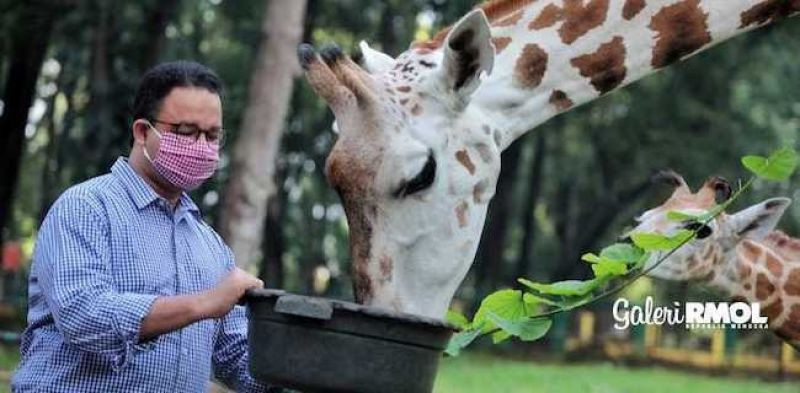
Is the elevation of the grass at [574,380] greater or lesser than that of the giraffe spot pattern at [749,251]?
lesser

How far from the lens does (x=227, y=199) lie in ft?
39.9

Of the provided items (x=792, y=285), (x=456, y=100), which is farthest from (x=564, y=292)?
(x=792, y=285)

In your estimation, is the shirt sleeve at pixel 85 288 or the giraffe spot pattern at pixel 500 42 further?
the giraffe spot pattern at pixel 500 42

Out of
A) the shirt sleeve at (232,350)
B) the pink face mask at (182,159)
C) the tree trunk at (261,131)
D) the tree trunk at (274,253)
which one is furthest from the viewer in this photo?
the tree trunk at (274,253)

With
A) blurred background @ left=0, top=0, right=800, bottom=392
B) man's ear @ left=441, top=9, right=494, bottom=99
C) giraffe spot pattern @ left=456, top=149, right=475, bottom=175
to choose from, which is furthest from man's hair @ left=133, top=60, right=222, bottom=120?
blurred background @ left=0, top=0, right=800, bottom=392

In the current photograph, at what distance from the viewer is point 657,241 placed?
4.19 meters

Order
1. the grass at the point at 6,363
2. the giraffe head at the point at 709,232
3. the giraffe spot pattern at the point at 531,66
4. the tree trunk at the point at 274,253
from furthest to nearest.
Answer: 1. the tree trunk at the point at 274,253
2. the grass at the point at 6,363
3. the giraffe head at the point at 709,232
4. the giraffe spot pattern at the point at 531,66

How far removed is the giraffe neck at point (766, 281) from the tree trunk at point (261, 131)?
206 inches

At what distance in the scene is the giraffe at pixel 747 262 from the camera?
753 cm

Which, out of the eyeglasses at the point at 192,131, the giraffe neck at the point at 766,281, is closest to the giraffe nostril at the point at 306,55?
the eyeglasses at the point at 192,131

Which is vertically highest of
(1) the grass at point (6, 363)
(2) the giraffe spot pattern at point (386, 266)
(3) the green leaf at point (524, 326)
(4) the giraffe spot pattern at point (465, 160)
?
(4) the giraffe spot pattern at point (465, 160)

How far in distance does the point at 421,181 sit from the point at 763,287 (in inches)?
160

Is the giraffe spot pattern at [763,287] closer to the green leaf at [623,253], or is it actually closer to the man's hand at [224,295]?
the green leaf at [623,253]

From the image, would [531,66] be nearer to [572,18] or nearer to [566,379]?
[572,18]
